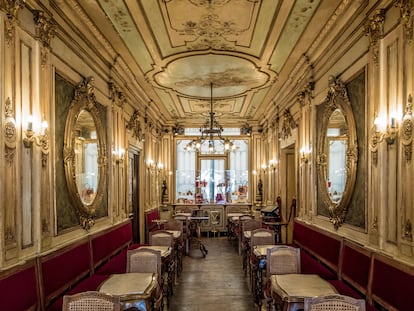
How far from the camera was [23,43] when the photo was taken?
3658 mm

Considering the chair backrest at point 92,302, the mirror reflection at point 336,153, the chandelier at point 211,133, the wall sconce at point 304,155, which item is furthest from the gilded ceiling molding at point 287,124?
the chair backrest at point 92,302

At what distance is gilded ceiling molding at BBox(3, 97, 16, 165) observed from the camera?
129 inches

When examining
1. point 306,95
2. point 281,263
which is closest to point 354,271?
point 281,263

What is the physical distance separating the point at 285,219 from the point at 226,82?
151 inches

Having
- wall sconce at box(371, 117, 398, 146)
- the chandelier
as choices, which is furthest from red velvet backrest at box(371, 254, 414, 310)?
the chandelier

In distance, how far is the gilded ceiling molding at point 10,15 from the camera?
3283 millimetres

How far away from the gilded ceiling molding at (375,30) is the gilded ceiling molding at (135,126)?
17.6ft

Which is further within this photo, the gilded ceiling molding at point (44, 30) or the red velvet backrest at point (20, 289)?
the gilded ceiling molding at point (44, 30)

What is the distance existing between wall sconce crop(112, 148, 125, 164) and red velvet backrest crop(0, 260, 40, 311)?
136 inches

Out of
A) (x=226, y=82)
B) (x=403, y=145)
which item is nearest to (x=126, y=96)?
(x=226, y=82)

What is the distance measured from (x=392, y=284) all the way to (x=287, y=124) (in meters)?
5.82

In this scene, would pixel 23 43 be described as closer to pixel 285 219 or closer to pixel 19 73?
pixel 19 73

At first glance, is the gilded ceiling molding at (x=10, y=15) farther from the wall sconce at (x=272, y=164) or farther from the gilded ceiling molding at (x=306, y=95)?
the wall sconce at (x=272, y=164)

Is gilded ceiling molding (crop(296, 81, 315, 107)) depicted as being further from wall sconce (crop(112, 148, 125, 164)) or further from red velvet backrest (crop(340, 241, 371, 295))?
wall sconce (crop(112, 148, 125, 164))
